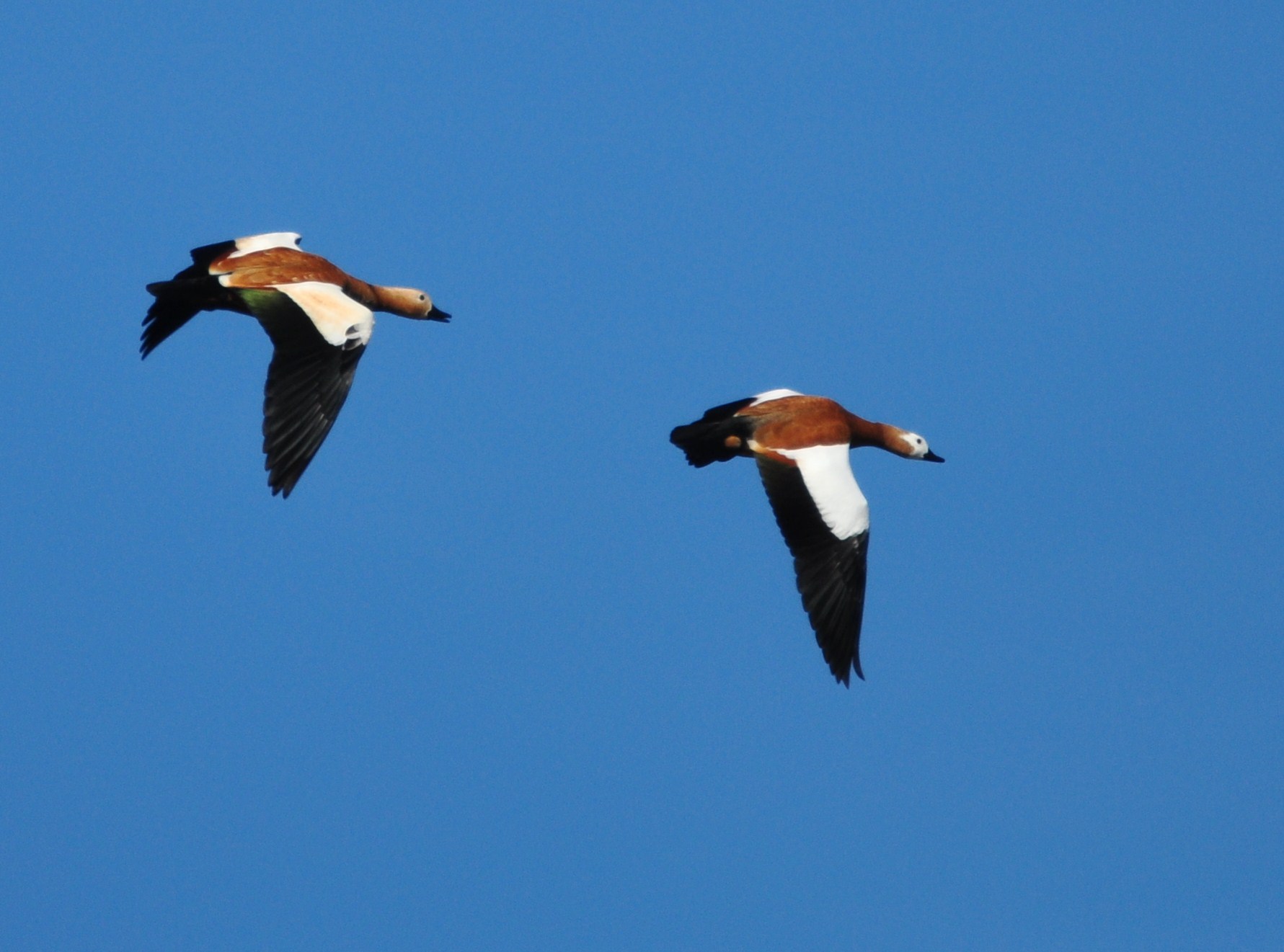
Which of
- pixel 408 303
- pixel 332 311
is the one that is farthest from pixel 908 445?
pixel 332 311

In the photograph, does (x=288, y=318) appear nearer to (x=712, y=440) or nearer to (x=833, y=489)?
(x=712, y=440)

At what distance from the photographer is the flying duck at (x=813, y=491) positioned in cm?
1672

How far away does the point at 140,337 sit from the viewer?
667 inches

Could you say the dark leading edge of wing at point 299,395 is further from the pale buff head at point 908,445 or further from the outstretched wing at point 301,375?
the pale buff head at point 908,445

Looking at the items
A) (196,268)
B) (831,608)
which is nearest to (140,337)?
(196,268)

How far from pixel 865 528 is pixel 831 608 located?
68cm

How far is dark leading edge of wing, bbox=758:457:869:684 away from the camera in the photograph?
16.7 m

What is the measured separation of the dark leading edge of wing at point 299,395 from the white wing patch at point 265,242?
4.74 ft

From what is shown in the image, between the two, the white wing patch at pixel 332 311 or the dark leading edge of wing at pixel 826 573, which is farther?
the dark leading edge of wing at pixel 826 573

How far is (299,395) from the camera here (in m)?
15.8

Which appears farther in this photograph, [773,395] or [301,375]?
[773,395]

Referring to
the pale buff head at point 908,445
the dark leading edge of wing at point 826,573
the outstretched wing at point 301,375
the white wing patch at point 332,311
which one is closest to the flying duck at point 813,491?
the dark leading edge of wing at point 826,573

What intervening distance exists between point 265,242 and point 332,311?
1.66 m

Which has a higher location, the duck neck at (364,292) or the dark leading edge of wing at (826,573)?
the duck neck at (364,292)
